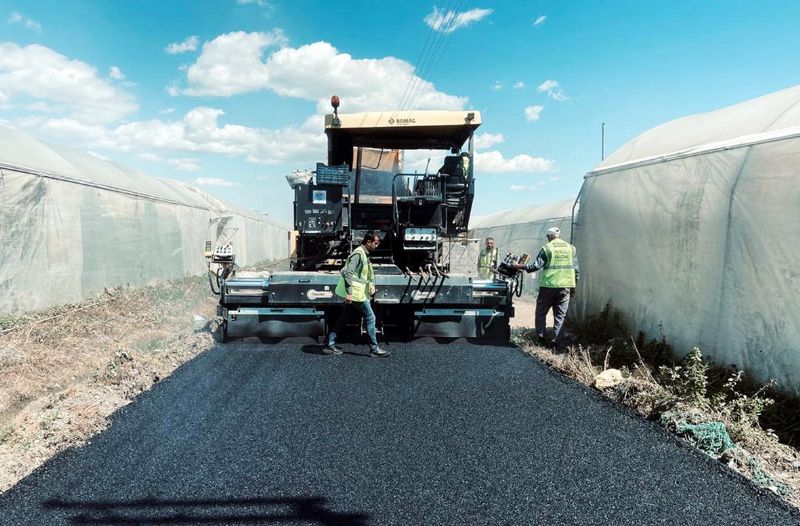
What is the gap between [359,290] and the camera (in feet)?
19.9

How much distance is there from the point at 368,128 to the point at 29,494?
568 centimetres

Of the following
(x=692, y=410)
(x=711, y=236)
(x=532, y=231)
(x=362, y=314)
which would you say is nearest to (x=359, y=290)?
(x=362, y=314)

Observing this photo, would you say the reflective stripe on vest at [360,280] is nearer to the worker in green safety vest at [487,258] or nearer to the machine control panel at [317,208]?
the machine control panel at [317,208]

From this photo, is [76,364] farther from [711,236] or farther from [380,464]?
A: [711,236]

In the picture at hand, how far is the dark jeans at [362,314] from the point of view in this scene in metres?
6.16

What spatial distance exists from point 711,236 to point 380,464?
408 cm

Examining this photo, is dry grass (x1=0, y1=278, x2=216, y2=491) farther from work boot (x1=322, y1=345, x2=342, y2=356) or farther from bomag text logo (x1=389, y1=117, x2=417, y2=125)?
bomag text logo (x1=389, y1=117, x2=417, y2=125)

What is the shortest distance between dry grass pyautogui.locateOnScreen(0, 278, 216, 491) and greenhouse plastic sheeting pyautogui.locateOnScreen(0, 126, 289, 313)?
391 mm

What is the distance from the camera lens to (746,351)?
4.64m

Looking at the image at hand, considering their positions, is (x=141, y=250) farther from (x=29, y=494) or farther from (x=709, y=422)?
(x=709, y=422)

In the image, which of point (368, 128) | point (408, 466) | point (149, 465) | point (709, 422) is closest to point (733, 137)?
point (709, 422)

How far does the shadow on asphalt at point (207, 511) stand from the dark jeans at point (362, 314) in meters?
3.31

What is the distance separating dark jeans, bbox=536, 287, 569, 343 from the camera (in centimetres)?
674

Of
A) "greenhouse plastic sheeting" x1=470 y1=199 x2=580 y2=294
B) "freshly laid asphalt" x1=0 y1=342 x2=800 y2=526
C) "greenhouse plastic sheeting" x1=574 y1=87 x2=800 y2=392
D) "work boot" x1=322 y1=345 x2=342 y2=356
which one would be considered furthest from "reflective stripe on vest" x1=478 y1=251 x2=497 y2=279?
"freshly laid asphalt" x1=0 y1=342 x2=800 y2=526
